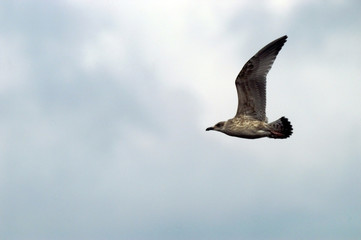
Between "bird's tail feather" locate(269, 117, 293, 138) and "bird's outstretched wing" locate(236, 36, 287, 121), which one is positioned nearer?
"bird's tail feather" locate(269, 117, 293, 138)

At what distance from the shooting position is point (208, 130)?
17.5 meters

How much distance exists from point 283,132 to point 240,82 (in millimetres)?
2955

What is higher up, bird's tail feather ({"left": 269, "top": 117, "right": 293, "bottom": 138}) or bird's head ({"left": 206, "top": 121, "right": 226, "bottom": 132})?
bird's head ({"left": 206, "top": 121, "right": 226, "bottom": 132})

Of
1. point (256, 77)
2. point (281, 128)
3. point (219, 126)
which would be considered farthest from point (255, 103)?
point (219, 126)

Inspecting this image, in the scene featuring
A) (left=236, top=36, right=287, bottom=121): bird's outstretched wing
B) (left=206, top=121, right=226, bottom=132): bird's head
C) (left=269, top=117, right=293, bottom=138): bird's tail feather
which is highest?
(left=236, top=36, right=287, bottom=121): bird's outstretched wing

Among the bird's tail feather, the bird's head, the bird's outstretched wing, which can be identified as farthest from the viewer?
the bird's head

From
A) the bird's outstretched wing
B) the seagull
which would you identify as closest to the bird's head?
the seagull

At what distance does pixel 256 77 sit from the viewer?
1602 centimetres

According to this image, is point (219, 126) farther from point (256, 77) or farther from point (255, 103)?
point (256, 77)

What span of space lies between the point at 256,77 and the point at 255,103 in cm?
120

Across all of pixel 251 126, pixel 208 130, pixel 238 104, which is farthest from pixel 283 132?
pixel 208 130

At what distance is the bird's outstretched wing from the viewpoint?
15984mm

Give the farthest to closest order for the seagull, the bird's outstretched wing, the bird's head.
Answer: the bird's head
the bird's outstretched wing
the seagull

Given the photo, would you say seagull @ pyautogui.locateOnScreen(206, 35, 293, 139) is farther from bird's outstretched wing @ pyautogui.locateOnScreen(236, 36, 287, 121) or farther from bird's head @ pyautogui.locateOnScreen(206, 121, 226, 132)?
bird's head @ pyautogui.locateOnScreen(206, 121, 226, 132)
